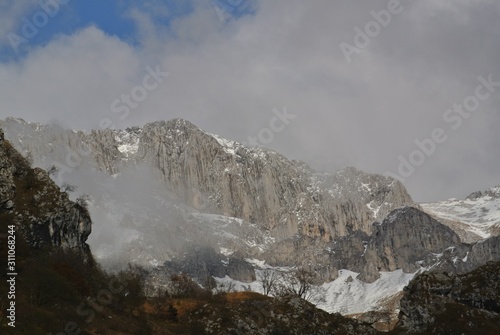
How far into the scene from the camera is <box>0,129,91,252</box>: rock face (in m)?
72.9

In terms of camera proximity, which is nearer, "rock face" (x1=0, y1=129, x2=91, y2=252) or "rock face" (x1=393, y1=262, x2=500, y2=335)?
"rock face" (x1=0, y1=129, x2=91, y2=252)

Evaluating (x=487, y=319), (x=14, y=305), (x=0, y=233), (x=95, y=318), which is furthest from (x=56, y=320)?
(x=487, y=319)

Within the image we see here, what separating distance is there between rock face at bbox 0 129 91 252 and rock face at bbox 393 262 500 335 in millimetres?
56742

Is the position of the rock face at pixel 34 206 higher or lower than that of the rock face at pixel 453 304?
higher

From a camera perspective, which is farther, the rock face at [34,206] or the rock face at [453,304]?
the rock face at [453,304]

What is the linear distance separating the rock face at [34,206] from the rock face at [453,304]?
56742 millimetres

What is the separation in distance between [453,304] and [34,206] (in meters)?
66.7

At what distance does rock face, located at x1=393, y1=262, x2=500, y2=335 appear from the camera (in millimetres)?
89188

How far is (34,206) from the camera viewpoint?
3088 inches

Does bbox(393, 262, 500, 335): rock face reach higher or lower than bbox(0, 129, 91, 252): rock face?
lower

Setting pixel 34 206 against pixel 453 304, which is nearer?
pixel 34 206

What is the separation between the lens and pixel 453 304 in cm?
9438

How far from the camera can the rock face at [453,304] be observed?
8919 cm

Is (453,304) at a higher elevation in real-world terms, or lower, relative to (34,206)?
lower
